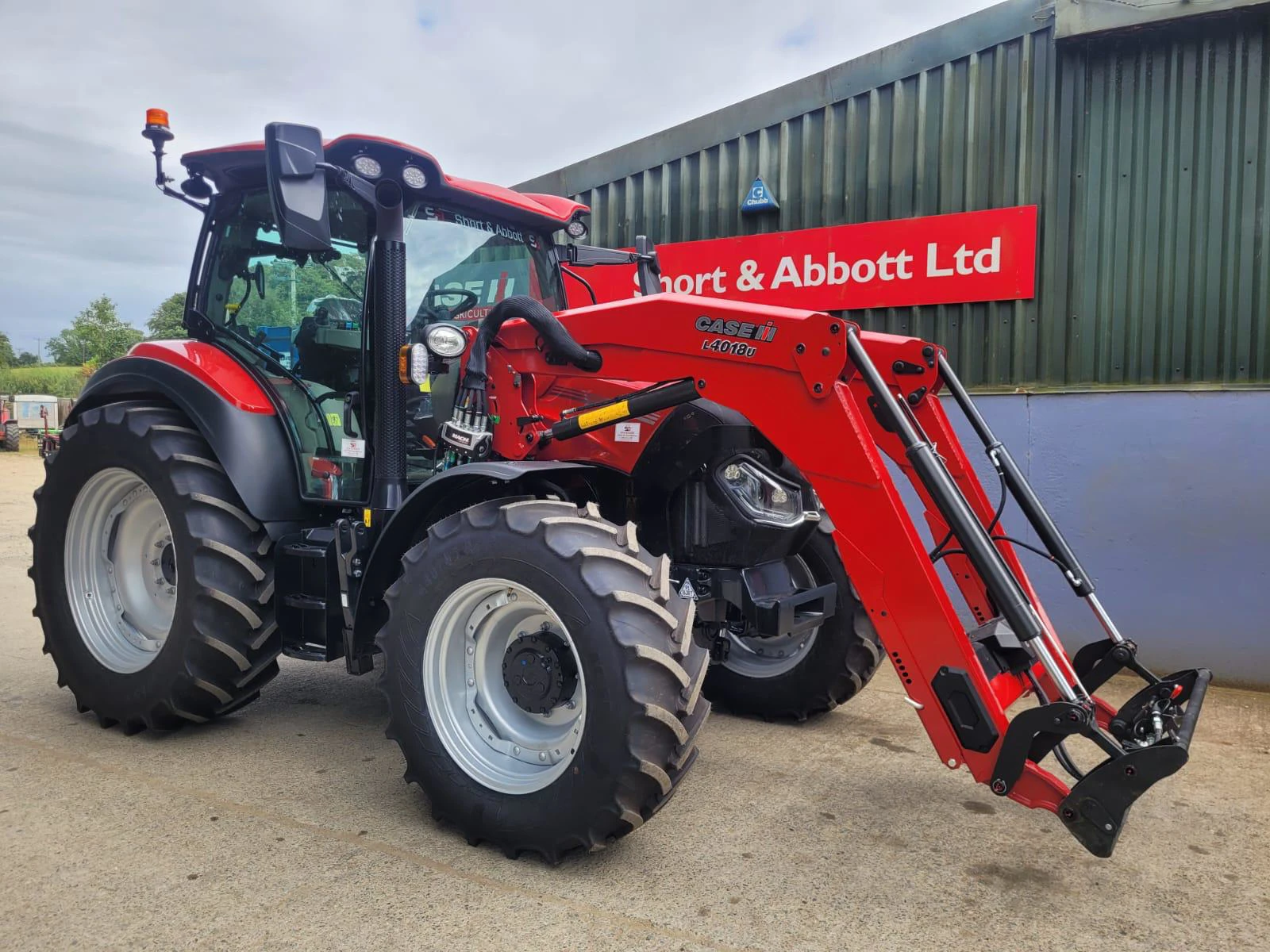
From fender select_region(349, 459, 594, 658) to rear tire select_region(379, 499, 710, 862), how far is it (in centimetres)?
22

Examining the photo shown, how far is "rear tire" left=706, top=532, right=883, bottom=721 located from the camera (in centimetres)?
436

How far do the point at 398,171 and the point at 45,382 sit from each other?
5914 cm

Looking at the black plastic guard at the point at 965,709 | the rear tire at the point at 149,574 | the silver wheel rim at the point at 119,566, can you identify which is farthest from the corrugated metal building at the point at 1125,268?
the silver wheel rim at the point at 119,566

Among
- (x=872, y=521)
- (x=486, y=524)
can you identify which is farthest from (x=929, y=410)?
(x=486, y=524)

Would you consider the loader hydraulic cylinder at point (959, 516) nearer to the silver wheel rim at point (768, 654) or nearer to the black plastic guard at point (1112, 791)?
the black plastic guard at point (1112, 791)

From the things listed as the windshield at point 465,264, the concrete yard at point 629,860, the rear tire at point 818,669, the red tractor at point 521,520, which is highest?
the windshield at point 465,264

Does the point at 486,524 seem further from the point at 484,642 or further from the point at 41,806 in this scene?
the point at 41,806

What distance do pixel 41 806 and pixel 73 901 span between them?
0.85 meters

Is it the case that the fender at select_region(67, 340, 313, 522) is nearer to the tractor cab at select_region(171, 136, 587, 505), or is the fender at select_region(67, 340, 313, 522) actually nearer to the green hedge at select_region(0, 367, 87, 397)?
the tractor cab at select_region(171, 136, 587, 505)

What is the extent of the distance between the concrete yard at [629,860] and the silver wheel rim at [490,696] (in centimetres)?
29

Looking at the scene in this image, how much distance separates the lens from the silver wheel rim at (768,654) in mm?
4547

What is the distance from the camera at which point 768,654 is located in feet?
15.6

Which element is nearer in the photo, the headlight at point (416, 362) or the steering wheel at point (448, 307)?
the headlight at point (416, 362)

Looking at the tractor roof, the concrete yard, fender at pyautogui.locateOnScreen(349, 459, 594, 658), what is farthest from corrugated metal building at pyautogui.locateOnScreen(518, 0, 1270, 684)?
fender at pyautogui.locateOnScreen(349, 459, 594, 658)
